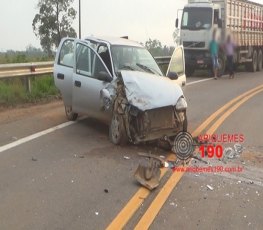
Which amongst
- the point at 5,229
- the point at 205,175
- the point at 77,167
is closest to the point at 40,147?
the point at 77,167

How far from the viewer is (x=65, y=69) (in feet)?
33.4

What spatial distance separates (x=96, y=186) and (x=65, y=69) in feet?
14.9

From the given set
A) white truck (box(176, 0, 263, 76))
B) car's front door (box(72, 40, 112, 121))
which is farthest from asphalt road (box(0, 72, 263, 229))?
white truck (box(176, 0, 263, 76))

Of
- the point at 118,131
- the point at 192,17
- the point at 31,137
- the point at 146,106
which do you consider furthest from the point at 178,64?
the point at 192,17

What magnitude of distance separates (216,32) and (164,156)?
238 cm

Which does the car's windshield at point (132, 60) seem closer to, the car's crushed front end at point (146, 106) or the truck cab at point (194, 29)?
the car's crushed front end at point (146, 106)

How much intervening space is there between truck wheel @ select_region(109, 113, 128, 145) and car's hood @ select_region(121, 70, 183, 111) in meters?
0.43

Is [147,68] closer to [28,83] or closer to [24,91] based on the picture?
[24,91]

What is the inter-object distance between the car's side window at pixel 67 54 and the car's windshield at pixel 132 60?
45.1 inches

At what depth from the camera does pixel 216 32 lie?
8.49 metres

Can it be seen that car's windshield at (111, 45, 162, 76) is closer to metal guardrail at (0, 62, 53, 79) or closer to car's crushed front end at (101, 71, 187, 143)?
car's crushed front end at (101, 71, 187, 143)

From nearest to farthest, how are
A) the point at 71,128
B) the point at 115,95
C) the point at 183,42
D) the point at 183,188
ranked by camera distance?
the point at 183,188
the point at 115,95
the point at 71,128
the point at 183,42

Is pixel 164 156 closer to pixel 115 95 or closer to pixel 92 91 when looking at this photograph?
pixel 115 95

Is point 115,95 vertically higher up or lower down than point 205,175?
higher up
